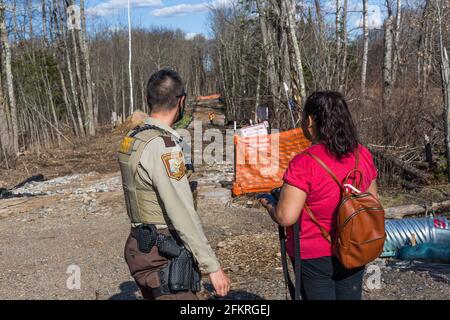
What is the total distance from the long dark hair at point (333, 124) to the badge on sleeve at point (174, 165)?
734mm

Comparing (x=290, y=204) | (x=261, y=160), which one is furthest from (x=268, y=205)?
(x=261, y=160)

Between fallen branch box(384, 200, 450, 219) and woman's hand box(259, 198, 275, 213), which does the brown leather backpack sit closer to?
woman's hand box(259, 198, 275, 213)

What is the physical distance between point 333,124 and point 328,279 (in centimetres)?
82

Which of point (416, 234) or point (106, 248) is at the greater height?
point (416, 234)

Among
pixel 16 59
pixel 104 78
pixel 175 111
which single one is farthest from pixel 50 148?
pixel 104 78

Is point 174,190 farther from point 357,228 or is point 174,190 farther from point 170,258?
point 357,228

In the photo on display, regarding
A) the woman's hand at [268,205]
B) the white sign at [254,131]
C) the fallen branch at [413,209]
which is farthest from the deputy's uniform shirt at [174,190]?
the white sign at [254,131]

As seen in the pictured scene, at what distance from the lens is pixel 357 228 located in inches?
102

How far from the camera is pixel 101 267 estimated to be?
22.0 ft

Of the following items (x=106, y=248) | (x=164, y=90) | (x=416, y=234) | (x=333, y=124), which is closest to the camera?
(x=333, y=124)

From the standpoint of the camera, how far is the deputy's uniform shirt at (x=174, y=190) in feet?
8.71

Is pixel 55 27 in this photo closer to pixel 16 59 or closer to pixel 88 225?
pixel 16 59
